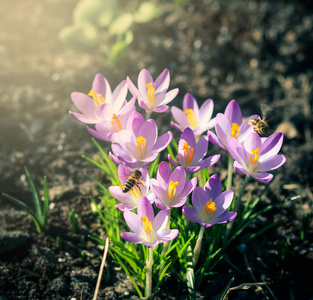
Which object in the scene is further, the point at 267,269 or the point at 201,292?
the point at 267,269

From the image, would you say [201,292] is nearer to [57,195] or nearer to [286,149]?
[57,195]

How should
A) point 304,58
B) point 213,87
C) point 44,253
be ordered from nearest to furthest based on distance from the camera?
1. point 44,253
2. point 213,87
3. point 304,58

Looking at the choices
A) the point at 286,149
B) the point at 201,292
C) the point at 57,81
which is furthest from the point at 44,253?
the point at 286,149

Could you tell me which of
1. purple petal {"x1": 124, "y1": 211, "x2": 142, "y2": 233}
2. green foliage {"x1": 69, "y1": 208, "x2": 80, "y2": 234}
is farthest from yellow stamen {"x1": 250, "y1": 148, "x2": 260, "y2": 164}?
green foliage {"x1": 69, "y1": 208, "x2": 80, "y2": 234}

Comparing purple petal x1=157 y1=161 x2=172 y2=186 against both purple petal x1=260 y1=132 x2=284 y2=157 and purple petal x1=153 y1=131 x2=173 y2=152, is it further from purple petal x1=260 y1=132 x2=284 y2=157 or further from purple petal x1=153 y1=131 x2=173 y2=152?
purple petal x1=260 y1=132 x2=284 y2=157

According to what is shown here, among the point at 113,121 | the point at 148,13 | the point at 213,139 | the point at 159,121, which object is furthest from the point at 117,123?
the point at 148,13

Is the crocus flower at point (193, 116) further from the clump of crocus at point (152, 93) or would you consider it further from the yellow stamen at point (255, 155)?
the yellow stamen at point (255, 155)

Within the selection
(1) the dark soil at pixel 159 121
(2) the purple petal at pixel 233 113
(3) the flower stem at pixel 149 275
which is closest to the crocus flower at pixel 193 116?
(2) the purple petal at pixel 233 113
